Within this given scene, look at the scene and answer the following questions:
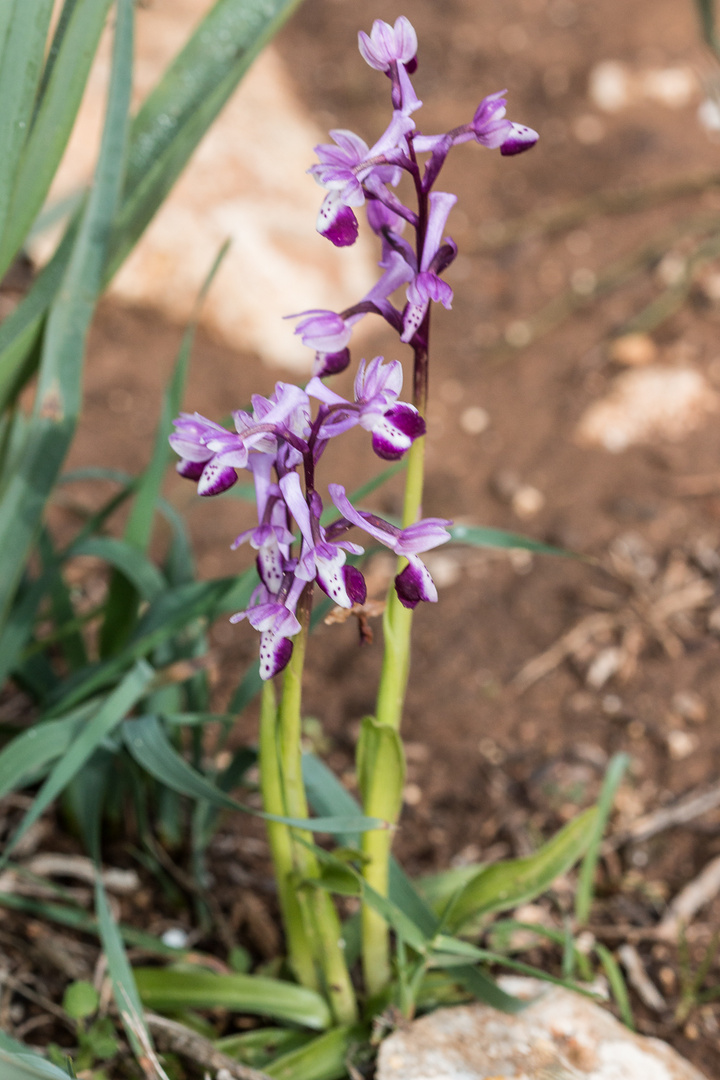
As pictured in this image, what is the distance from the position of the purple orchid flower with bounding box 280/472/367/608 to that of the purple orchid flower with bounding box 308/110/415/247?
0.64ft

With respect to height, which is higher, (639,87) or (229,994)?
(639,87)

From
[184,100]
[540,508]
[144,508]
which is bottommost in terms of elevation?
[144,508]

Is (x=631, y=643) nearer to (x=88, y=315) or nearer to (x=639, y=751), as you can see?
(x=639, y=751)

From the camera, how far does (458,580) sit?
201 centimetres

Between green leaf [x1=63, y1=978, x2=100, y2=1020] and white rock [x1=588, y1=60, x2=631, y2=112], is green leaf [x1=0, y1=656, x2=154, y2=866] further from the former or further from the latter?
white rock [x1=588, y1=60, x2=631, y2=112]

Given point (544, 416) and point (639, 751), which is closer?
point (639, 751)

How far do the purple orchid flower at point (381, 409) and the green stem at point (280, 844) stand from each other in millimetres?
296

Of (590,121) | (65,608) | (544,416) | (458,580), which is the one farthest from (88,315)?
(590,121)

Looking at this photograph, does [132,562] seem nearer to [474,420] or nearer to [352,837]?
[352,837]

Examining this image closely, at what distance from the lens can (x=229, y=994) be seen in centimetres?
110

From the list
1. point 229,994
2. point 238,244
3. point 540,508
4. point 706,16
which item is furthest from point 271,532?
point 238,244

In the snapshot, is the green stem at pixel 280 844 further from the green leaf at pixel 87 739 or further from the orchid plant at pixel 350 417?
the green leaf at pixel 87 739

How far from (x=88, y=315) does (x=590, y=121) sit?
2671mm

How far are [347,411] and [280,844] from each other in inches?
20.2
